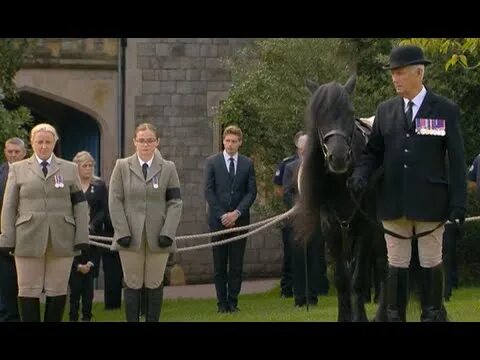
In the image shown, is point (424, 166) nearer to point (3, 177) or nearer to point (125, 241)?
point (125, 241)

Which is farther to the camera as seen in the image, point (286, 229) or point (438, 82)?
point (438, 82)

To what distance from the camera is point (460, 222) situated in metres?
8.80

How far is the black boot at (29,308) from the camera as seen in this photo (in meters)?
10.5

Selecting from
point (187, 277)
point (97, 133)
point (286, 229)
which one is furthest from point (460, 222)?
point (97, 133)

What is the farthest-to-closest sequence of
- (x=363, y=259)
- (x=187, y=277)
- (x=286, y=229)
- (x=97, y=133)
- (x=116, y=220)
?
(x=97, y=133), (x=187, y=277), (x=286, y=229), (x=116, y=220), (x=363, y=259)

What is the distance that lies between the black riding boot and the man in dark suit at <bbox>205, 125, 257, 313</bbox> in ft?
17.5

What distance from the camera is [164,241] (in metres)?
10.7

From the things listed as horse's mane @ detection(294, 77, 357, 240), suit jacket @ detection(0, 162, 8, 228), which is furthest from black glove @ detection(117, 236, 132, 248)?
suit jacket @ detection(0, 162, 8, 228)

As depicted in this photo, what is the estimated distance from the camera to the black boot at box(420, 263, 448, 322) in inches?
360

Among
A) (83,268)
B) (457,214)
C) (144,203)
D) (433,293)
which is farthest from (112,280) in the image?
(457,214)

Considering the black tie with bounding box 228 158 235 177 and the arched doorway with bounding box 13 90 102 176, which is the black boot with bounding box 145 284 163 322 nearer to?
the black tie with bounding box 228 158 235 177

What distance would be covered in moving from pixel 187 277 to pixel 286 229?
5279 millimetres
